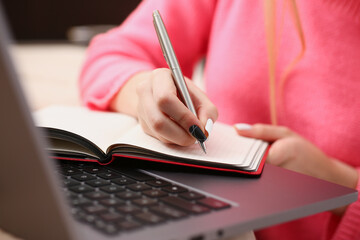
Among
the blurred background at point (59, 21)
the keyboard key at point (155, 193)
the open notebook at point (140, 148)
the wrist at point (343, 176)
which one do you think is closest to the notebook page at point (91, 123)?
the open notebook at point (140, 148)

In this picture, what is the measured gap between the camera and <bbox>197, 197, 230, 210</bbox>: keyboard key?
0.27 m

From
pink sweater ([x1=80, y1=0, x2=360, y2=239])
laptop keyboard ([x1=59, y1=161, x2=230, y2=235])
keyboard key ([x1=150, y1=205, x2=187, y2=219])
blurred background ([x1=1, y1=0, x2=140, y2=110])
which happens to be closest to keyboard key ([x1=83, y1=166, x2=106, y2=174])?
laptop keyboard ([x1=59, y1=161, x2=230, y2=235])

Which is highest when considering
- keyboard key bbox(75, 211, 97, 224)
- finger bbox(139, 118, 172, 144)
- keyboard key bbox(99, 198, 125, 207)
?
finger bbox(139, 118, 172, 144)

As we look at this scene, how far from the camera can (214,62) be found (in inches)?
27.0

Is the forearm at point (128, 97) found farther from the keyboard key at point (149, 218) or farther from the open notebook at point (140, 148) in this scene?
the keyboard key at point (149, 218)

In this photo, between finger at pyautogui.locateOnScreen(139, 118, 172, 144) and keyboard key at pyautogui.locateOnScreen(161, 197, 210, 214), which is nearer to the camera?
keyboard key at pyautogui.locateOnScreen(161, 197, 210, 214)

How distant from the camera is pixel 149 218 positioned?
0.24 m

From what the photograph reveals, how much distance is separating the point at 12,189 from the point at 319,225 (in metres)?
0.47

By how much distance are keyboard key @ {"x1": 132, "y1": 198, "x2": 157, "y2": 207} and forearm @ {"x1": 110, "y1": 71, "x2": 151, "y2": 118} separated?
0.27 m

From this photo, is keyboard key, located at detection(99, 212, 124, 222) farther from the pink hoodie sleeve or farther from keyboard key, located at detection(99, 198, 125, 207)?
the pink hoodie sleeve

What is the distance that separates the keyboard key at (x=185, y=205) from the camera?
26cm

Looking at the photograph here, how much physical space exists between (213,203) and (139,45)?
18.6 inches

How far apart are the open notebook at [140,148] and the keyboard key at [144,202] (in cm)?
8

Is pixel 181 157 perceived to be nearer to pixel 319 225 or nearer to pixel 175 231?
pixel 175 231
